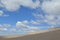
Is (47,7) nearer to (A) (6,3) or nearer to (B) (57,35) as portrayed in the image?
(B) (57,35)

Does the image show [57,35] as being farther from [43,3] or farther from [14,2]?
[14,2]

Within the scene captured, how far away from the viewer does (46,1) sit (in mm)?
1983

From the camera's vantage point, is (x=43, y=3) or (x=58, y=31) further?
(x=58, y=31)

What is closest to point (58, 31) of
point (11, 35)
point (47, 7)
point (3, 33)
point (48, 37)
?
point (48, 37)

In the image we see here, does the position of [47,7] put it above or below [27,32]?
above

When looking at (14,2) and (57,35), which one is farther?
(57,35)

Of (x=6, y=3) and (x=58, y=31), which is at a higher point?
(x=6, y=3)

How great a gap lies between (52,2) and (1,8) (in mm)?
912

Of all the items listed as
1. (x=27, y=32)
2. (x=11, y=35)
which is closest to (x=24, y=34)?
(x=27, y=32)

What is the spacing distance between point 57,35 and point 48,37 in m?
0.18

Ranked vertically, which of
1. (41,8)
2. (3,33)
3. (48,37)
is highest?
(41,8)

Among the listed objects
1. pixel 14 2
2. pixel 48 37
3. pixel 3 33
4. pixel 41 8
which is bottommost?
pixel 48 37

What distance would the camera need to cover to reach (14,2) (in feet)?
6.61

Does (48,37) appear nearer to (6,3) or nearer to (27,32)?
(27,32)
